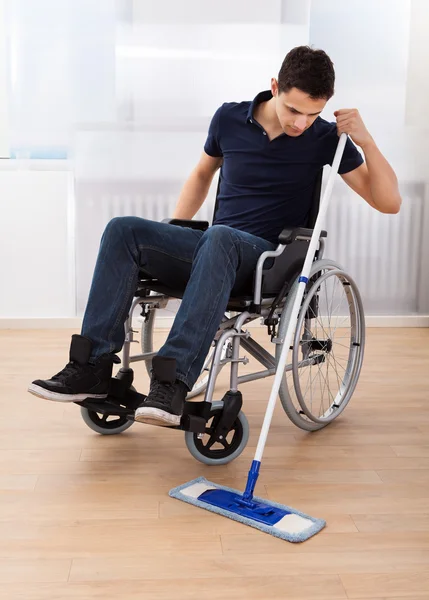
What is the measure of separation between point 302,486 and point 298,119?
87 centimetres

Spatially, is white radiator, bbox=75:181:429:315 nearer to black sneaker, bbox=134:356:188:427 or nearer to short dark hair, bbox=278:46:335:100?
short dark hair, bbox=278:46:335:100

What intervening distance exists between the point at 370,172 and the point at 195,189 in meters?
0.53

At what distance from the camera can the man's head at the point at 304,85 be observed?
1.77 metres

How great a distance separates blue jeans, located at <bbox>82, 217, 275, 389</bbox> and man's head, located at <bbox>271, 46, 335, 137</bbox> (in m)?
0.32

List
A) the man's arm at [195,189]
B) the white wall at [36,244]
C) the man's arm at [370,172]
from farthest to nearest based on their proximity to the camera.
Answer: the white wall at [36,244] → the man's arm at [195,189] → the man's arm at [370,172]

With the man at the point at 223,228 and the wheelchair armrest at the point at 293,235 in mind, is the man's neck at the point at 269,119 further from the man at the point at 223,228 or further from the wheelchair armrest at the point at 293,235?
the wheelchair armrest at the point at 293,235

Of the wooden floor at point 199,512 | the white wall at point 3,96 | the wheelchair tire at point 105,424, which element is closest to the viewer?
the wooden floor at point 199,512

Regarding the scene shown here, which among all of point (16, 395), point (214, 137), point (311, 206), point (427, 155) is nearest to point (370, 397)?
point (311, 206)

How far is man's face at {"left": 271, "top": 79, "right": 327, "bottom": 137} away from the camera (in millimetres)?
1798

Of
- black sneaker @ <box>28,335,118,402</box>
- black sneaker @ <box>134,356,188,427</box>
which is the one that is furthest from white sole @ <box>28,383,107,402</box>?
black sneaker @ <box>134,356,188,427</box>

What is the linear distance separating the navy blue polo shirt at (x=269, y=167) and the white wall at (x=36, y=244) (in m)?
1.51

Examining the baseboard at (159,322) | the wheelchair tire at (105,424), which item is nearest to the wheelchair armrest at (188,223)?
the wheelchair tire at (105,424)

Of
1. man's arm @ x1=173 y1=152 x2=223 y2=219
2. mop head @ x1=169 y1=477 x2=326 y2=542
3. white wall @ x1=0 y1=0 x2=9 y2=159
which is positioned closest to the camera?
mop head @ x1=169 y1=477 x2=326 y2=542

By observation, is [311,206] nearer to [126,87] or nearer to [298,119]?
[298,119]
